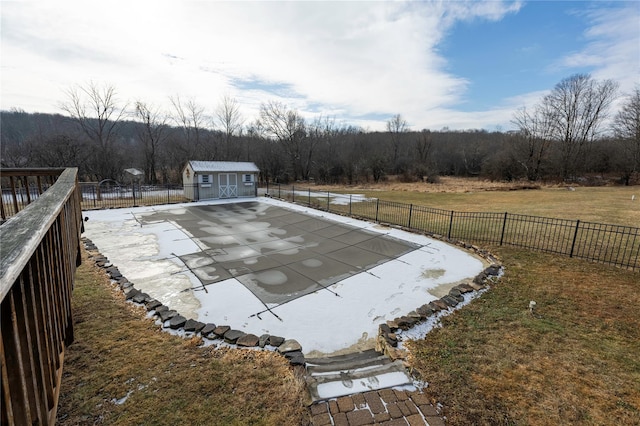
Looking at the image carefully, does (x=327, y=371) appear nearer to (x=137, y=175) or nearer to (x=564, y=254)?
(x=564, y=254)

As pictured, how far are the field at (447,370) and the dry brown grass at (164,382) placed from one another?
0.04 feet

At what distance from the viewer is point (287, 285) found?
6145mm

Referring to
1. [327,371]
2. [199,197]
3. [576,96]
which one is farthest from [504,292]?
[576,96]

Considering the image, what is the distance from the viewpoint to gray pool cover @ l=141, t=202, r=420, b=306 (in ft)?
20.7

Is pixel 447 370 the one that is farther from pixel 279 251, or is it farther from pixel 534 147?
pixel 534 147

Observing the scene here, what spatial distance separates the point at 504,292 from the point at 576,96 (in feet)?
138

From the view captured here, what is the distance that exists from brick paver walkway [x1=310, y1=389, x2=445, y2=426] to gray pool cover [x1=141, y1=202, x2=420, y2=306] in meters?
2.80

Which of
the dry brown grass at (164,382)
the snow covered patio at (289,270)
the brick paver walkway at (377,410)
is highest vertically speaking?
the brick paver walkway at (377,410)

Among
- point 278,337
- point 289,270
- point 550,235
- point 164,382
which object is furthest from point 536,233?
point 164,382

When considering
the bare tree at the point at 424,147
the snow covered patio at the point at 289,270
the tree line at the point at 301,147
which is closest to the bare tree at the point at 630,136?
the tree line at the point at 301,147

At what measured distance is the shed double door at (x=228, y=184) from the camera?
1950 centimetres

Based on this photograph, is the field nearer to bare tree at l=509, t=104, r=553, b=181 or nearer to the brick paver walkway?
the brick paver walkway

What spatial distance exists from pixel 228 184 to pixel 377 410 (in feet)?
62.2

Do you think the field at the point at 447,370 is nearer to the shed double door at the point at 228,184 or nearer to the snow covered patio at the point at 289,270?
the snow covered patio at the point at 289,270
